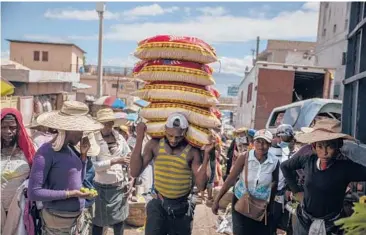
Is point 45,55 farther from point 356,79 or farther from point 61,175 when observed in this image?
point 356,79

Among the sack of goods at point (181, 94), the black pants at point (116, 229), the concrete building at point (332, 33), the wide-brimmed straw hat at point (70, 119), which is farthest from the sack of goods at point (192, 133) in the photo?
the concrete building at point (332, 33)

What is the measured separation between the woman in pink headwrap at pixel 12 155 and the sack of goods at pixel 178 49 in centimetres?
138

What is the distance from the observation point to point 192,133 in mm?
3854

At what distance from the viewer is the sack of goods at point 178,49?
12.8ft

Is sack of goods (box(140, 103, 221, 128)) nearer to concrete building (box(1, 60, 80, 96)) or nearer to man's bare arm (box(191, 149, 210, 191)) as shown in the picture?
man's bare arm (box(191, 149, 210, 191))

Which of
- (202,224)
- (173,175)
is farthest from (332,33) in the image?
(173,175)

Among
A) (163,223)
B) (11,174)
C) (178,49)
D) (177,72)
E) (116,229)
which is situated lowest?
(116,229)

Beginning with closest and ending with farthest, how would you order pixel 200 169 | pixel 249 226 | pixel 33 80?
1. pixel 200 169
2. pixel 249 226
3. pixel 33 80

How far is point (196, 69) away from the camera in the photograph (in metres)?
3.96

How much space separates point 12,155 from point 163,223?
4.86ft

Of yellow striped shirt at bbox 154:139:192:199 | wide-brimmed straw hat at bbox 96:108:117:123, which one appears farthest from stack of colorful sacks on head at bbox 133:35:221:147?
wide-brimmed straw hat at bbox 96:108:117:123

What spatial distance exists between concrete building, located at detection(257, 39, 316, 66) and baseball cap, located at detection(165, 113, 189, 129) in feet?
84.0

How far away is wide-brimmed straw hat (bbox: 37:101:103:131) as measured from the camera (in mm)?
3358

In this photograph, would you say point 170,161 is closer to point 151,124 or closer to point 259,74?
point 151,124
